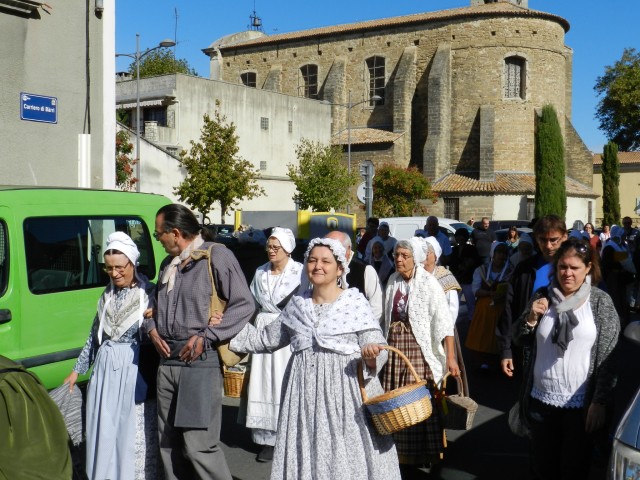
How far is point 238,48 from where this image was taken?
2272 inches

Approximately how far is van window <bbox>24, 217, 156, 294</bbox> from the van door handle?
28 cm

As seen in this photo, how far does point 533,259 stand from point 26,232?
3.84 metres

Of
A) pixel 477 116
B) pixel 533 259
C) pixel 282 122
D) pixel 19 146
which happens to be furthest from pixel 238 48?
pixel 533 259

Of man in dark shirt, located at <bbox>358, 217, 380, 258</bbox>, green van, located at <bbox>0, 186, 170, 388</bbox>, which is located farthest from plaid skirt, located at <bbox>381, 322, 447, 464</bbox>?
man in dark shirt, located at <bbox>358, 217, 380, 258</bbox>

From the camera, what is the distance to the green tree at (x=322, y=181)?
41.1 metres

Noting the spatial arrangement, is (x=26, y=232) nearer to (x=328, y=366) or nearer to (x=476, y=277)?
(x=328, y=366)

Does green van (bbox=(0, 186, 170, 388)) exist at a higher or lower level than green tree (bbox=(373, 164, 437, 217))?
lower

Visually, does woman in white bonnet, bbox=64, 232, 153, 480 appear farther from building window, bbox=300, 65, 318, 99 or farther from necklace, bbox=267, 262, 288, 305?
building window, bbox=300, 65, 318, 99

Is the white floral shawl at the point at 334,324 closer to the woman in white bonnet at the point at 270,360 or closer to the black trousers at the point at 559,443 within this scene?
the black trousers at the point at 559,443

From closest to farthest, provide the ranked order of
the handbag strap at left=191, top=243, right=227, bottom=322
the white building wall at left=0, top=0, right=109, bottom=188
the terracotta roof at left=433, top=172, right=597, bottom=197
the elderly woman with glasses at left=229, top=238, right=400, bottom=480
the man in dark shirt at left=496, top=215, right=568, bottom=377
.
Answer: the elderly woman with glasses at left=229, top=238, right=400, bottom=480
the handbag strap at left=191, top=243, right=227, bottom=322
the man in dark shirt at left=496, top=215, right=568, bottom=377
the white building wall at left=0, top=0, right=109, bottom=188
the terracotta roof at left=433, top=172, right=597, bottom=197

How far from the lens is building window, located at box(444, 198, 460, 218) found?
45750mm

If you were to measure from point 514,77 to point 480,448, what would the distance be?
44736mm

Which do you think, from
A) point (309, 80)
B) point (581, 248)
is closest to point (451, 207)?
point (309, 80)

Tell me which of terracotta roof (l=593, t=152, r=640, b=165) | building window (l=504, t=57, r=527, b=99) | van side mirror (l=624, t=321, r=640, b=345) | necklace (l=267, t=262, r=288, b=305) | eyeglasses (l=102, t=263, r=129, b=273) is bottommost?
van side mirror (l=624, t=321, r=640, b=345)
